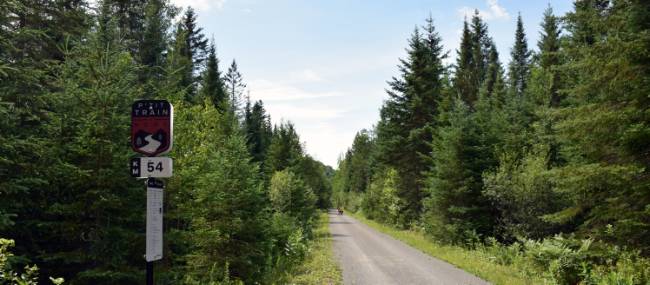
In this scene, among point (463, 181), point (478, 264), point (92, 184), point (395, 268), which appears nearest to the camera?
point (92, 184)

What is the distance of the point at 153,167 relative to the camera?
550 centimetres

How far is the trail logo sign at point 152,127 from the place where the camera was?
5578 mm

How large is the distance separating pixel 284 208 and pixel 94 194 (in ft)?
59.6

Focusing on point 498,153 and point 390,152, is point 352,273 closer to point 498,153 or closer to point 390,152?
point 498,153

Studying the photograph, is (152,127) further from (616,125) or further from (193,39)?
(193,39)

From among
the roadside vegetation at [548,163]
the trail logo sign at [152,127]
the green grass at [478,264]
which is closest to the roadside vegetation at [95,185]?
the trail logo sign at [152,127]

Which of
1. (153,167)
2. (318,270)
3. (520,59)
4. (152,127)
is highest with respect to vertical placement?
(520,59)

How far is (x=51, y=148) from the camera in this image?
862 cm

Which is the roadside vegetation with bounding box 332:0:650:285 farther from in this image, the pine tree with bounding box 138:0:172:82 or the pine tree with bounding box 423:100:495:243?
the pine tree with bounding box 138:0:172:82

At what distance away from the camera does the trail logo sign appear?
18.3ft

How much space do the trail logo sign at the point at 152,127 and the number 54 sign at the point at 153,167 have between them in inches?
5.4

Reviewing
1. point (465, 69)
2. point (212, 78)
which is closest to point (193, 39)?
point (212, 78)

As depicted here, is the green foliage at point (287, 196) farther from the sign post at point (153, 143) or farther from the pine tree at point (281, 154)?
the sign post at point (153, 143)

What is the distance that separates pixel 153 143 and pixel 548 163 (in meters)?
20.3
